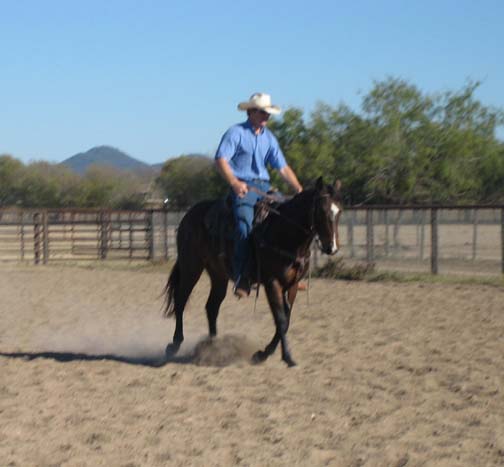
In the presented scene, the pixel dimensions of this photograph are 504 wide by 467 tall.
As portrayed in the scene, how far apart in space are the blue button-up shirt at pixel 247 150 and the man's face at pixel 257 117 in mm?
50

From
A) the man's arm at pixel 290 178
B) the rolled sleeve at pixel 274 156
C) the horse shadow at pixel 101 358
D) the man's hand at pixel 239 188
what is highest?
the rolled sleeve at pixel 274 156

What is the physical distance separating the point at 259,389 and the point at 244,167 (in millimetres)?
2339

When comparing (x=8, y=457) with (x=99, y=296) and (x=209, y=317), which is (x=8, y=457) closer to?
(x=209, y=317)

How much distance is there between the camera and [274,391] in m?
7.21

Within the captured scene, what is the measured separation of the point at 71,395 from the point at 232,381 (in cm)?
131

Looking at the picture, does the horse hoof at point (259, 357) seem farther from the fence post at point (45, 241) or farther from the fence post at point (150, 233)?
the fence post at point (45, 241)

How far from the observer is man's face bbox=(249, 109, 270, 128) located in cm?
867

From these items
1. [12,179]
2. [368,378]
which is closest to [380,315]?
[368,378]

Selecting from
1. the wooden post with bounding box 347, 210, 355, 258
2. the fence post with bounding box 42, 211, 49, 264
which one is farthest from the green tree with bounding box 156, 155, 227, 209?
the wooden post with bounding box 347, 210, 355, 258

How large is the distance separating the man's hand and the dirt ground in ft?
5.06

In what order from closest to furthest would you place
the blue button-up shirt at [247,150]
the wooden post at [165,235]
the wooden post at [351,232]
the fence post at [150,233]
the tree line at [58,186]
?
the blue button-up shirt at [247,150]
the wooden post at [351,232]
the wooden post at [165,235]
the fence post at [150,233]
the tree line at [58,186]

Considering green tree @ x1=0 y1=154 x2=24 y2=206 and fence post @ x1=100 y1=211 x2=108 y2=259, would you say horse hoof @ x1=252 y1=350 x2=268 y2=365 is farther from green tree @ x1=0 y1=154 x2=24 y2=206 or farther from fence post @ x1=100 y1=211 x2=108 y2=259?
green tree @ x1=0 y1=154 x2=24 y2=206

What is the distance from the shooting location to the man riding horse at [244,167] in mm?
8523

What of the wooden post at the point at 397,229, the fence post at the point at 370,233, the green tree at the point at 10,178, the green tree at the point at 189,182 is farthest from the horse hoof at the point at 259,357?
the green tree at the point at 10,178
